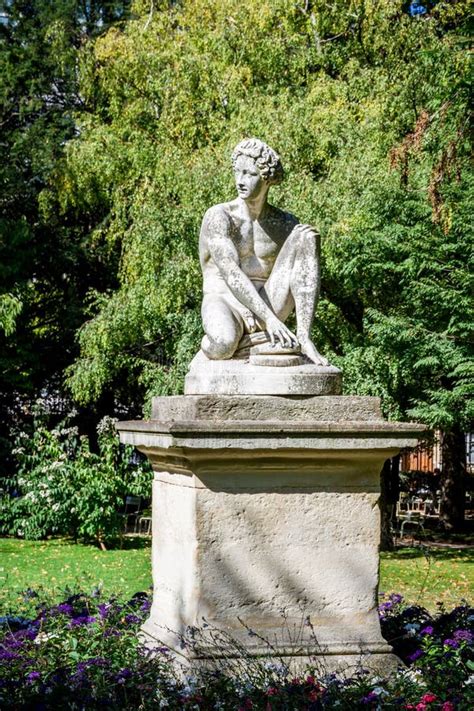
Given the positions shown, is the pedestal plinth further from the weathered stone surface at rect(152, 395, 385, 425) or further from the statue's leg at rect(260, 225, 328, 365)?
the statue's leg at rect(260, 225, 328, 365)

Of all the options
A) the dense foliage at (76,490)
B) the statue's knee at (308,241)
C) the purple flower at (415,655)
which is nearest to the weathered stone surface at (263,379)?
the statue's knee at (308,241)

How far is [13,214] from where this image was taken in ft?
68.6

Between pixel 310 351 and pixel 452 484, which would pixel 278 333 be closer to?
pixel 310 351

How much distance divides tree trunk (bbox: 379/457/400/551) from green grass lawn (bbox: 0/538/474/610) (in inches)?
10.9

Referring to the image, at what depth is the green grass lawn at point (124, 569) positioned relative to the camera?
11.5 m

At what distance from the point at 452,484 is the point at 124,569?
824 centimetres

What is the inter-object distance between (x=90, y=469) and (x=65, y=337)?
575cm

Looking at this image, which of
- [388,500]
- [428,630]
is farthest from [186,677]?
[388,500]

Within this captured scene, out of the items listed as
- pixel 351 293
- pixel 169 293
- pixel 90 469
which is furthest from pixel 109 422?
pixel 351 293

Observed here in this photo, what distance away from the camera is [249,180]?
576 cm

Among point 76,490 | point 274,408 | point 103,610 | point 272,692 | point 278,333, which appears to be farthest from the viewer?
point 76,490

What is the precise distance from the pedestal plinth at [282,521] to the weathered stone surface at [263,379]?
0.07 meters

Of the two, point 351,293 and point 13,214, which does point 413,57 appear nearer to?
point 351,293

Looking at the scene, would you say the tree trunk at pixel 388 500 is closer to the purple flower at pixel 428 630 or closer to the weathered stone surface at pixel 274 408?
the purple flower at pixel 428 630
